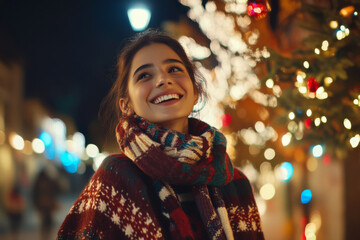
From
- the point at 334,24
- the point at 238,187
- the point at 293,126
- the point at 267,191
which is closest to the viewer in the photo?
→ the point at 238,187

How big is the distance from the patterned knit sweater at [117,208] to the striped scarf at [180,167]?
0.07 meters

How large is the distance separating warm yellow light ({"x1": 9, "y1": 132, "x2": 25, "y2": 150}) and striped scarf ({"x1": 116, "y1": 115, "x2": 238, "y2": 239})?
66.5ft

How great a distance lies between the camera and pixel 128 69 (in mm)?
2582

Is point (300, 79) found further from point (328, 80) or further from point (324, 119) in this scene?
point (324, 119)

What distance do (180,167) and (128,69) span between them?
798 mm

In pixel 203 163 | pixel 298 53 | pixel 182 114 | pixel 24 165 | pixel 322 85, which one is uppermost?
pixel 24 165

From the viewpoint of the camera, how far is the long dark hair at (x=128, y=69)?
258 cm

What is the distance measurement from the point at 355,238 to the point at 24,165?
2092 cm

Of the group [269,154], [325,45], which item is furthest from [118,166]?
[269,154]

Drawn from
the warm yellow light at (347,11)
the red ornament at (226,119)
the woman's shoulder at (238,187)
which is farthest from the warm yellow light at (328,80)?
the red ornament at (226,119)

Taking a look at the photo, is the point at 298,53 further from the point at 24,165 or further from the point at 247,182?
the point at 24,165

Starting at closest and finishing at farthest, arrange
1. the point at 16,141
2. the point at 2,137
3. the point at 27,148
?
the point at 2,137 → the point at 16,141 → the point at 27,148

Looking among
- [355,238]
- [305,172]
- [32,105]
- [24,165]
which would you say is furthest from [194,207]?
[32,105]

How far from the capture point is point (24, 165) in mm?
24125
